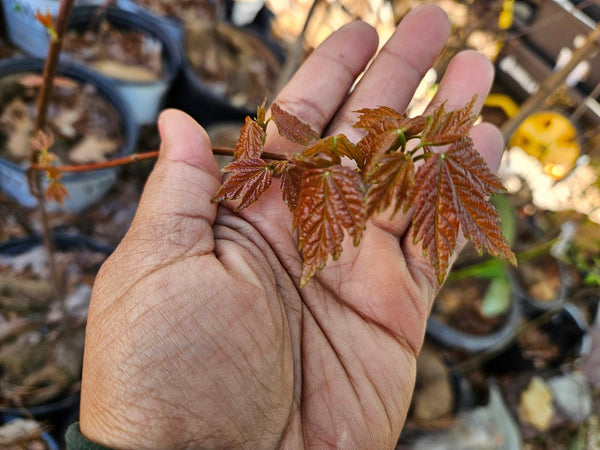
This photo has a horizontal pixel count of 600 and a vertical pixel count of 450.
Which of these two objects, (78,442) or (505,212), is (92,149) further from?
(505,212)

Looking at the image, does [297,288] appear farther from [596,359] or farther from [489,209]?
[596,359]

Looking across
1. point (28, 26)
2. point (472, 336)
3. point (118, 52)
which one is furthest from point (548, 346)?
point (28, 26)

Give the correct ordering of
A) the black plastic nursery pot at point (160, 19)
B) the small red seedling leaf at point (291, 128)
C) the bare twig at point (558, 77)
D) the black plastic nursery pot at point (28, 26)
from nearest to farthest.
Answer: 1. the small red seedling leaf at point (291, 128)
2. the bare twig at point (558, 77)
3. the black plastic nursery pot at point (28, 26)
4. the black plastic nursery pot at point (160, 19)

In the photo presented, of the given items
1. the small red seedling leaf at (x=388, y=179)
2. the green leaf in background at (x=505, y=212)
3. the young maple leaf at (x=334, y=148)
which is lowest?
the green leaf in background at (x=505, y=212)

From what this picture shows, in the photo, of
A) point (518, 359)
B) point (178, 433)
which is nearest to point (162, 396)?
point (178, 433)

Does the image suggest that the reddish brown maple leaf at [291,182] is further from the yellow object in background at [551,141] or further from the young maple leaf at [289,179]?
the yellow object in background at [551,141]

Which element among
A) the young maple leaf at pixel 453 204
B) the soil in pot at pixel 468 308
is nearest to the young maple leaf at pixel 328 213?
the young maple leaf at pixel 453 204

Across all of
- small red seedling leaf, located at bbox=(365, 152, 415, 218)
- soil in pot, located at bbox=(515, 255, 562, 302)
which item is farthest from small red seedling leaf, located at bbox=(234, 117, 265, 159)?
soil in pot, located at bbox=(515, 255, 562, 302)
